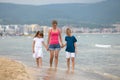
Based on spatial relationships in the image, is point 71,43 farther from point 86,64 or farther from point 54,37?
point 86,64

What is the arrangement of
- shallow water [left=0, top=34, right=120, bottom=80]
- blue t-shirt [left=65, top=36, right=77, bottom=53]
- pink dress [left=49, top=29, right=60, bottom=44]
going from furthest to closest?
blue t-shirt [left=65, top=36, right=77, bottom=53]
pink dress [left=49, top=29, right=60, bottom=44]
shallow water [left=0, top=34, right=120, bottom=80]

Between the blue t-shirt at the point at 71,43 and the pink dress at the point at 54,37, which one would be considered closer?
the pink dress at the point at 54,37

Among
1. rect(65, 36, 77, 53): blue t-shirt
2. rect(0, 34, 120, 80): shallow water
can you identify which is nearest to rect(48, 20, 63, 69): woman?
rect(65, 36, 77, 53): blue t-shirt

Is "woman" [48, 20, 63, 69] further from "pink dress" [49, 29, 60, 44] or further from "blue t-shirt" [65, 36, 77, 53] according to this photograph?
"blue t-shirt" [65, 36, 77, 53]

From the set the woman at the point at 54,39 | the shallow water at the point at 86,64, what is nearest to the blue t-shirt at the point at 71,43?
the woman at the point at 54,39

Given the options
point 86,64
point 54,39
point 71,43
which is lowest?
point 86,64

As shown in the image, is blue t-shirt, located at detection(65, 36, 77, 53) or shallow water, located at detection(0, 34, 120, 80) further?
blue t-shirt, located at detection(65, 36, 77, 53)

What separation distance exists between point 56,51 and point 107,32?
568ft

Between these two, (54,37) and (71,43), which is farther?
(71,43)

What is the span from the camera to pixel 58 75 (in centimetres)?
1139

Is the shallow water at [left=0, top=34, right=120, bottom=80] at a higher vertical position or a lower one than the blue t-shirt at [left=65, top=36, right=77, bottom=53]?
lower

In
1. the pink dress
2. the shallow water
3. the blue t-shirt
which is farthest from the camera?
the blue t-shirt

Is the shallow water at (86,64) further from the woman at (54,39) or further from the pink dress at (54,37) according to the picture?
the pink dress at (54,37)

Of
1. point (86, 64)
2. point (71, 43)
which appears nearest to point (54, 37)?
point (71, 43)
